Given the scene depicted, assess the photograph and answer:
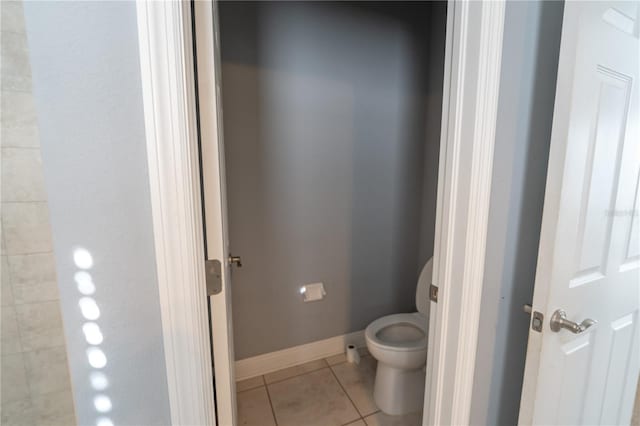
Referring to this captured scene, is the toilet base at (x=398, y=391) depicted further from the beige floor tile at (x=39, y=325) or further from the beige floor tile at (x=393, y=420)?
the beige floor tile at (x=39, y=325)

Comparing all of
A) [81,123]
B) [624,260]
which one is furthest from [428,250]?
[81,123]

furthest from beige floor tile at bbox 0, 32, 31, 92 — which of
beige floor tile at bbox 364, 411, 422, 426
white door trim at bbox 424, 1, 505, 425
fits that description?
beige floor tile at bbox 364, 411, 422, 426

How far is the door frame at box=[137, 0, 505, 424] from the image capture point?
60 centimetres

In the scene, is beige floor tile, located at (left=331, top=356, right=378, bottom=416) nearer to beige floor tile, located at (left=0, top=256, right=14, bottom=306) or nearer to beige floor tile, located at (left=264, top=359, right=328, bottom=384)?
beige floor tile, located at (left=264, top=359, right=328, bottom=384)

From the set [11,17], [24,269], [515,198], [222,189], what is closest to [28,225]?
[24,269]

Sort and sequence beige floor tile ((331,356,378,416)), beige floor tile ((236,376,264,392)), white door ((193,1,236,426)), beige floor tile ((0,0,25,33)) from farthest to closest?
beige floor tile ((236,376,264,392)) → beige floor tile ((331,356,378,416)) → beige floor tile ((0,0,25,33)) → white door ((193,1,236,426))

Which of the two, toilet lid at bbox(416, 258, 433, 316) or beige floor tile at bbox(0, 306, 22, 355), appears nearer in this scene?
beige floor tile at bbox(0, 306, 22, 355)

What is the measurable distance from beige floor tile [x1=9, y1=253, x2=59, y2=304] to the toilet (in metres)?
1.48

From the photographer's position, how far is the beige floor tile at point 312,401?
1.59m

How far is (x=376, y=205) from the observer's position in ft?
6.88

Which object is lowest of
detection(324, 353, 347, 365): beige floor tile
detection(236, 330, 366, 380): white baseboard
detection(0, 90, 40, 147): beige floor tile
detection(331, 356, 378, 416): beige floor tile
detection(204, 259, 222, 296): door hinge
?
detection(331, 356, 378, 416): beige floor tile

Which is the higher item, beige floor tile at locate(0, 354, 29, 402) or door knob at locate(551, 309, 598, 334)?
door knob at locate(551, 309, 598, 334)

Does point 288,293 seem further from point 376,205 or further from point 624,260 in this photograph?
point 624,260

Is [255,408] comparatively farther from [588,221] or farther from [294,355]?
[588,221]
